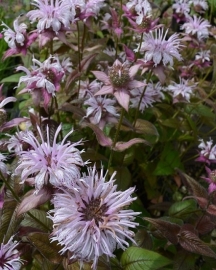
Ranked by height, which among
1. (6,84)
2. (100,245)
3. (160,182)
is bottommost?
(160,182)

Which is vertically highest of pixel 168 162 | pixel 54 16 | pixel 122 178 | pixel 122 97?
pixel 54 16

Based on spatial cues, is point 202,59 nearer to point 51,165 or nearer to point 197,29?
point 197,29

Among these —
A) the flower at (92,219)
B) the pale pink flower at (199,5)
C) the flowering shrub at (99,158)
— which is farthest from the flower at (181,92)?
A: the flower at (92,219)

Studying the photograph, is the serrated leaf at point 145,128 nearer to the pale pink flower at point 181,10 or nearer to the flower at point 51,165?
the flower at point 51,165

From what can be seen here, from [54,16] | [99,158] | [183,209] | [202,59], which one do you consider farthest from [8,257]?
[202,59]

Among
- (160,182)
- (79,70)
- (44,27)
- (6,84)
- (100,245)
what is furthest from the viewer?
(6,84)

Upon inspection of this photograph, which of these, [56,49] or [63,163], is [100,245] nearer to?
[63,163]

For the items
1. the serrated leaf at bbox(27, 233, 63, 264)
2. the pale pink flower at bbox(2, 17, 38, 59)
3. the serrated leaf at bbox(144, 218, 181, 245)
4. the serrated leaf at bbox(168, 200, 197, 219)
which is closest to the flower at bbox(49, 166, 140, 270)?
the serrated leaf at bbox(27, 233, 63, 264)

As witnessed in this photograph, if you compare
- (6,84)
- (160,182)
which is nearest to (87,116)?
(160,182)
